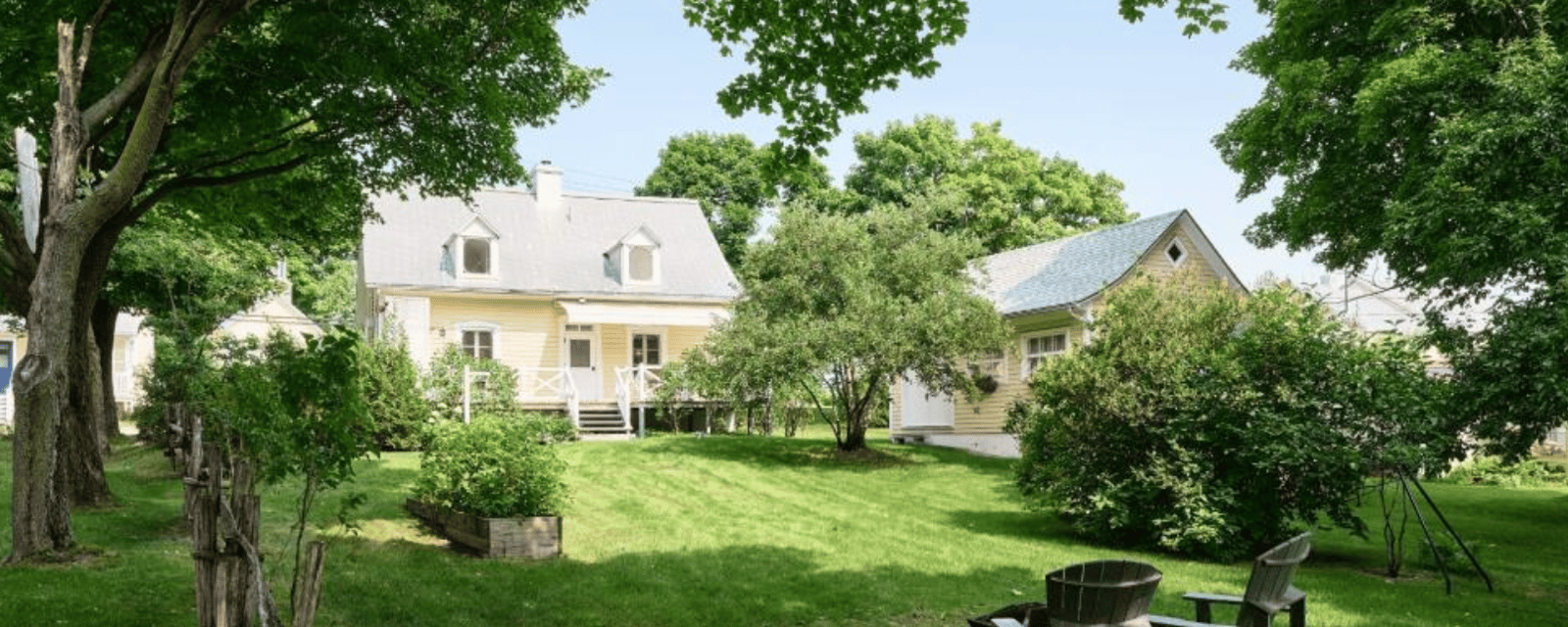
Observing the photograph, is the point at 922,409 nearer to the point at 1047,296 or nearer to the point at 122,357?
the point at 1047,296

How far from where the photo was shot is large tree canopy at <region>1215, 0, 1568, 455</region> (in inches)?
525

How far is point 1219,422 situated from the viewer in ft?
46.5

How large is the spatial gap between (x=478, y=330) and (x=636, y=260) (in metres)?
4.62

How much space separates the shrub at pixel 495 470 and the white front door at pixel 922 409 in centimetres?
1618

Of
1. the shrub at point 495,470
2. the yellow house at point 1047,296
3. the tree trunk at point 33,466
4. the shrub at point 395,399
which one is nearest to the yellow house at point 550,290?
the shrub at point 395,399

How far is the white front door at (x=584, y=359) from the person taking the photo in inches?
1240

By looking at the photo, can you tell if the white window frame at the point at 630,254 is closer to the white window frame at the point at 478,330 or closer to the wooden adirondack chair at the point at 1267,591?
the white window frame at the point at 478,330

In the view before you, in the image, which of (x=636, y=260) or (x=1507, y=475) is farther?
(x=636, y=260)

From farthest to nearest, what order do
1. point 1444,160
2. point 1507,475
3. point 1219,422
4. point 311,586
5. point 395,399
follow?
point 1507,475, point 395,399, point 1444,160, point 1219,422, point 311,586

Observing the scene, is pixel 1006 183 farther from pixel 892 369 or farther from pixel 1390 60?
pixel 1390 60

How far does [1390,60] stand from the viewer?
56.7 ft

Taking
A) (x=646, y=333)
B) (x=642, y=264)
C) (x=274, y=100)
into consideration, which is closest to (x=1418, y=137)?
(x=274, y=100)

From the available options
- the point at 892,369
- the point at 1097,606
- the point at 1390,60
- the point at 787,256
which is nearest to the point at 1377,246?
the point at 1390,60

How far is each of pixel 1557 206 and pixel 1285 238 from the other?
910cm
